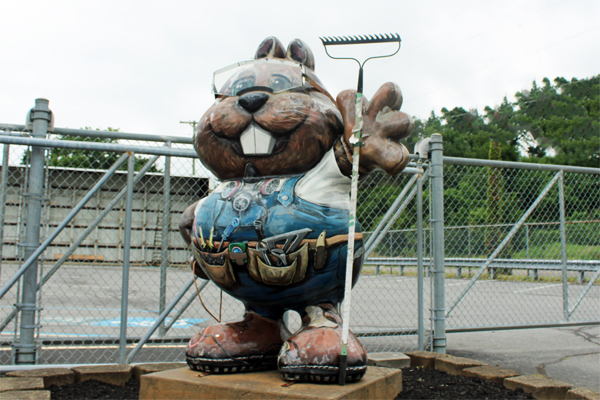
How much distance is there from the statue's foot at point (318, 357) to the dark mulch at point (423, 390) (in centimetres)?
54

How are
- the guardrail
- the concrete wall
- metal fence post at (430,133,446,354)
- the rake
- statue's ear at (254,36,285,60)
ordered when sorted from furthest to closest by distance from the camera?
1. the concrete wall
2. the guardrail
3. metal fence post at (430,133,446,354)
4. statue's ear at (254,36,285,60)
5. the rake

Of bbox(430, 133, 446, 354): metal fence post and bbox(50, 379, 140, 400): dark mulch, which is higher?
bbox(430, 133, 446, 354): metal fence post

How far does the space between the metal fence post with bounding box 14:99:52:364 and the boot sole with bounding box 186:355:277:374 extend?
1537mm

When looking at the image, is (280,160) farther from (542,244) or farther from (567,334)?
(542,244)

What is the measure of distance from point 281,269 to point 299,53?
1.07m

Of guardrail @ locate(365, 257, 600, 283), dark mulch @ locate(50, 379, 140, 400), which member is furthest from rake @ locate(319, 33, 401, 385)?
guardrail @ locate(365, 257, 600, 283)

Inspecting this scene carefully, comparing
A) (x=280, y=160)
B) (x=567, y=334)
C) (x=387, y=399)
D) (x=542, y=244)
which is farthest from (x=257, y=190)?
(x=542, y=244)

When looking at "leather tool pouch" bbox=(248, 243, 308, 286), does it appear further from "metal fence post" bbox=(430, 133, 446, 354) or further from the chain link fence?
"metal fence post" bbox=(430, 133, 446, 354)

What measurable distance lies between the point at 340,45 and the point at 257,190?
0.68 m

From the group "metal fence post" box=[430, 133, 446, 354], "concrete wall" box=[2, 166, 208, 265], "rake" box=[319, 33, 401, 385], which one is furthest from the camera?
"concrete wall" box=[2, 166, 208, 265]

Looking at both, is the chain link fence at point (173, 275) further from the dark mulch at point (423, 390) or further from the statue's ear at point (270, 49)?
the statue's ear at point (270, 49)

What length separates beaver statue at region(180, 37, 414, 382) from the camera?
78.7 inches

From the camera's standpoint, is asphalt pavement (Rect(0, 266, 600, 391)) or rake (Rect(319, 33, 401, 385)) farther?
asphalt pavement (Rect(0, 266, 600, 391))

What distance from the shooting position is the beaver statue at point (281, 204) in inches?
78.7
